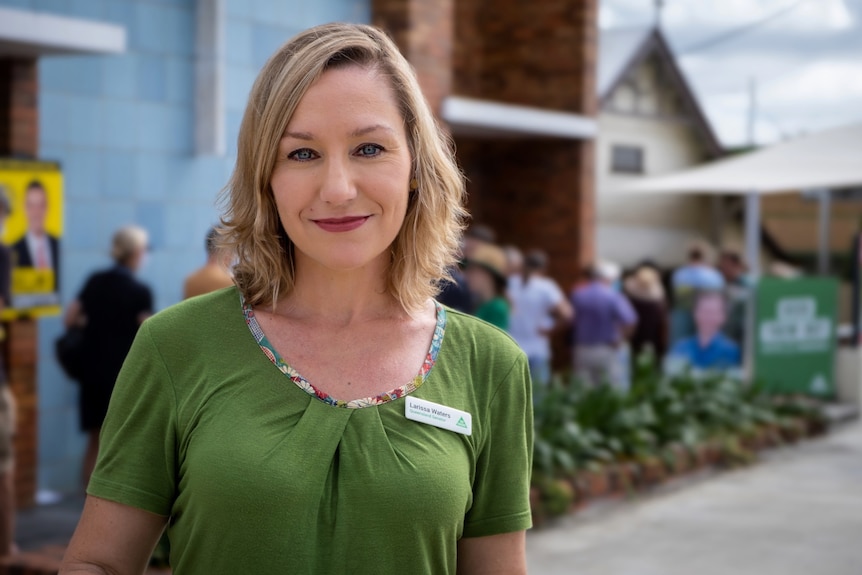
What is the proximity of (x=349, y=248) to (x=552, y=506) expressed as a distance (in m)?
5.83

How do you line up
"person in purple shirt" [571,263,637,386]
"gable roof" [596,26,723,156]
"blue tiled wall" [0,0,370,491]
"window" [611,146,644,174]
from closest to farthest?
"blue tiled wall" [0,0,370,491]
"person in purple shirt" [571,263,637,386]
"window" [611,146,644,174]
"gable roof" [596,26,723,156]

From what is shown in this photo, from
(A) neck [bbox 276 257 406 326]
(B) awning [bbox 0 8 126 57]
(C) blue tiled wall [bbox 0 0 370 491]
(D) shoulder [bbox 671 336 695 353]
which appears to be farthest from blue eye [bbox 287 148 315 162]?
(D) shoulder [bbox 671 336 695 353]

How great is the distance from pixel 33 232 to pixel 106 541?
5.85 m

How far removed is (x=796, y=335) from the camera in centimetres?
1225

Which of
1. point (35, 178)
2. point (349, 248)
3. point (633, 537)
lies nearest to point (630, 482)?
point (633, 537)

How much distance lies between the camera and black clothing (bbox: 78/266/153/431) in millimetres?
6902

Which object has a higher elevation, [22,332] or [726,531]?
[22,332]

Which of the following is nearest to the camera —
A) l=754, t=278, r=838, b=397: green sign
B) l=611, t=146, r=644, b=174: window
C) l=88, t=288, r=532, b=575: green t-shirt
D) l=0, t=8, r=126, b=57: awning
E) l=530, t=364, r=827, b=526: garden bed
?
l=88, t=288, r=532, b=575: green t-shirt

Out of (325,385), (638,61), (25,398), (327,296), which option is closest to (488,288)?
(25,398)

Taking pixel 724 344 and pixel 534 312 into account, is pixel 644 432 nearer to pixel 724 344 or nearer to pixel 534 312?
pixel 534 312

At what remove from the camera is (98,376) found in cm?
695

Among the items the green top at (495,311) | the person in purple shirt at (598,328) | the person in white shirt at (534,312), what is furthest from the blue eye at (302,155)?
the person in purple shirt at (598,328)

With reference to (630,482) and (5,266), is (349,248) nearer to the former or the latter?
(5,266)

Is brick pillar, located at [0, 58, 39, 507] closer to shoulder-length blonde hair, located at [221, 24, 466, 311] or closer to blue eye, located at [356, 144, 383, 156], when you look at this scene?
shoulder-length blonde hair, located at [221, 24, 466, 311]
